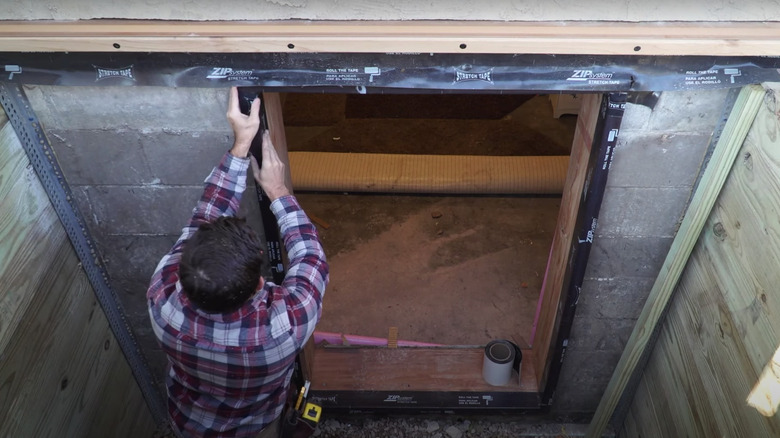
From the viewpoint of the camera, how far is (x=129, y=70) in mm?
1842

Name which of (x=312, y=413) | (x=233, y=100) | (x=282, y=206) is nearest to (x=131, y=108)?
(x=233, y=100)

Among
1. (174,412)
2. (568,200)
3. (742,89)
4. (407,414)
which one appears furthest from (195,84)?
(407,414)

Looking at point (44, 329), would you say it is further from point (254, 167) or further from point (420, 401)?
point (420, 401)

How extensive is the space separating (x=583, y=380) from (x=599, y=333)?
0.37 metres

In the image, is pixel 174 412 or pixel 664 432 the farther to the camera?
pixel 664 432

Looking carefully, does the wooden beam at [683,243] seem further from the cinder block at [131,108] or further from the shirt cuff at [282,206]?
the cinder block at [131,108]

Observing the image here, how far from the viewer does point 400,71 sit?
1828 mm

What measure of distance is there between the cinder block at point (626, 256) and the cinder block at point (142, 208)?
64.1 inches

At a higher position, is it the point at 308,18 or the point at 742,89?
the point at 308,18

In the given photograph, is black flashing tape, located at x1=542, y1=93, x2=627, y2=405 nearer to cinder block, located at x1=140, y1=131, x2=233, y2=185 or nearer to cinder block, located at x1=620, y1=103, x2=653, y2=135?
cinder block, located at x1=620, y1=103, x2=653, y2=135

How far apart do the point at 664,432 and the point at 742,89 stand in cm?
153

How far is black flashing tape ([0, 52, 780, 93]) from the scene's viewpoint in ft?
5.90

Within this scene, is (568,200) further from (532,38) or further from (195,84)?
(195,84)

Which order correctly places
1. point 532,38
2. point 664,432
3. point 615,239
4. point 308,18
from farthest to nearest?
point 664,432
point 615,239
point 308,18
point 532,38
